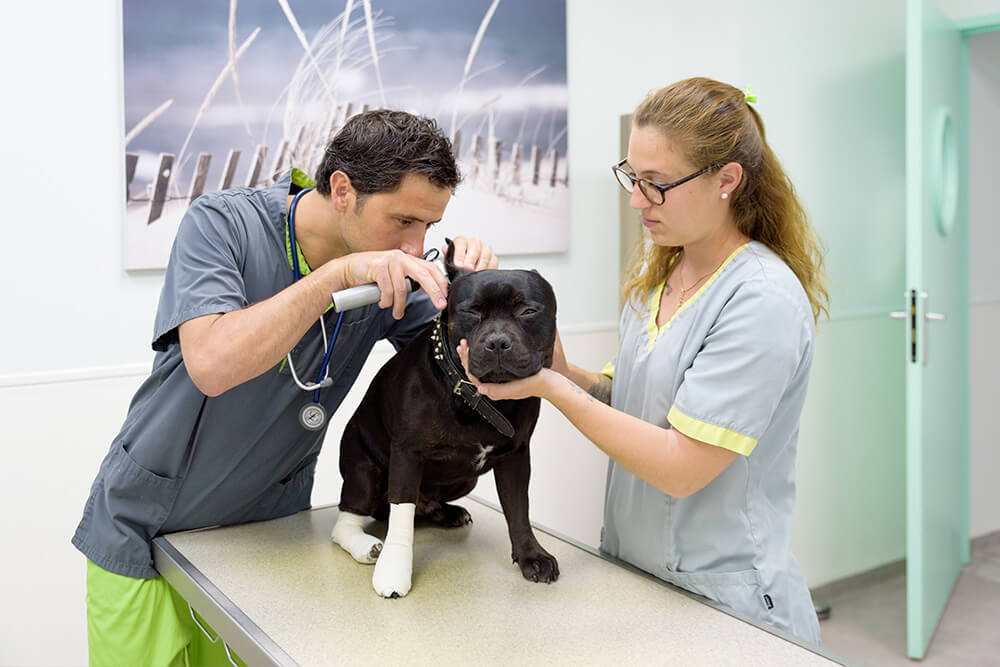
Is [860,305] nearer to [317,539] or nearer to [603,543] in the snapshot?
[603,543]

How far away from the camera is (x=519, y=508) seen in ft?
4.57

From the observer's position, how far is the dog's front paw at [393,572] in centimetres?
125

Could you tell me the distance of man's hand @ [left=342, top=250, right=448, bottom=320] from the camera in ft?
4.25

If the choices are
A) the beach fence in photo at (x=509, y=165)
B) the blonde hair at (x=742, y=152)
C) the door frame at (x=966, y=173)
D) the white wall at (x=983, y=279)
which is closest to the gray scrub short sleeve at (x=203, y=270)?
the blonde hair at (x=742, y=152)

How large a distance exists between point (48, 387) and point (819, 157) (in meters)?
2.85

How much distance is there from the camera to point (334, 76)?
8.34 feet

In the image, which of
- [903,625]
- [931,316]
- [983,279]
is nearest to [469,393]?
[931,316]

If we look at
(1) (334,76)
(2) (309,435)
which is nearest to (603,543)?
(2) (309,435)

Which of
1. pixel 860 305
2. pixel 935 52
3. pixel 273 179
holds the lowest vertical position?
pixel 860 305

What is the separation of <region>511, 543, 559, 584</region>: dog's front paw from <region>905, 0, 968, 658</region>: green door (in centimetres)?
208

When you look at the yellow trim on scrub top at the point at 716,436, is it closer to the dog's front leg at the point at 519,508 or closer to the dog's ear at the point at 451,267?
the dog's front leg at the point at 519,508

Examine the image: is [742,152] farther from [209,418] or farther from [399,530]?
[209,418]

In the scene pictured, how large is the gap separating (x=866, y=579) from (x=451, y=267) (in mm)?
3209

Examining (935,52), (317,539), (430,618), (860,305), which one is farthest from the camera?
(860,305)
